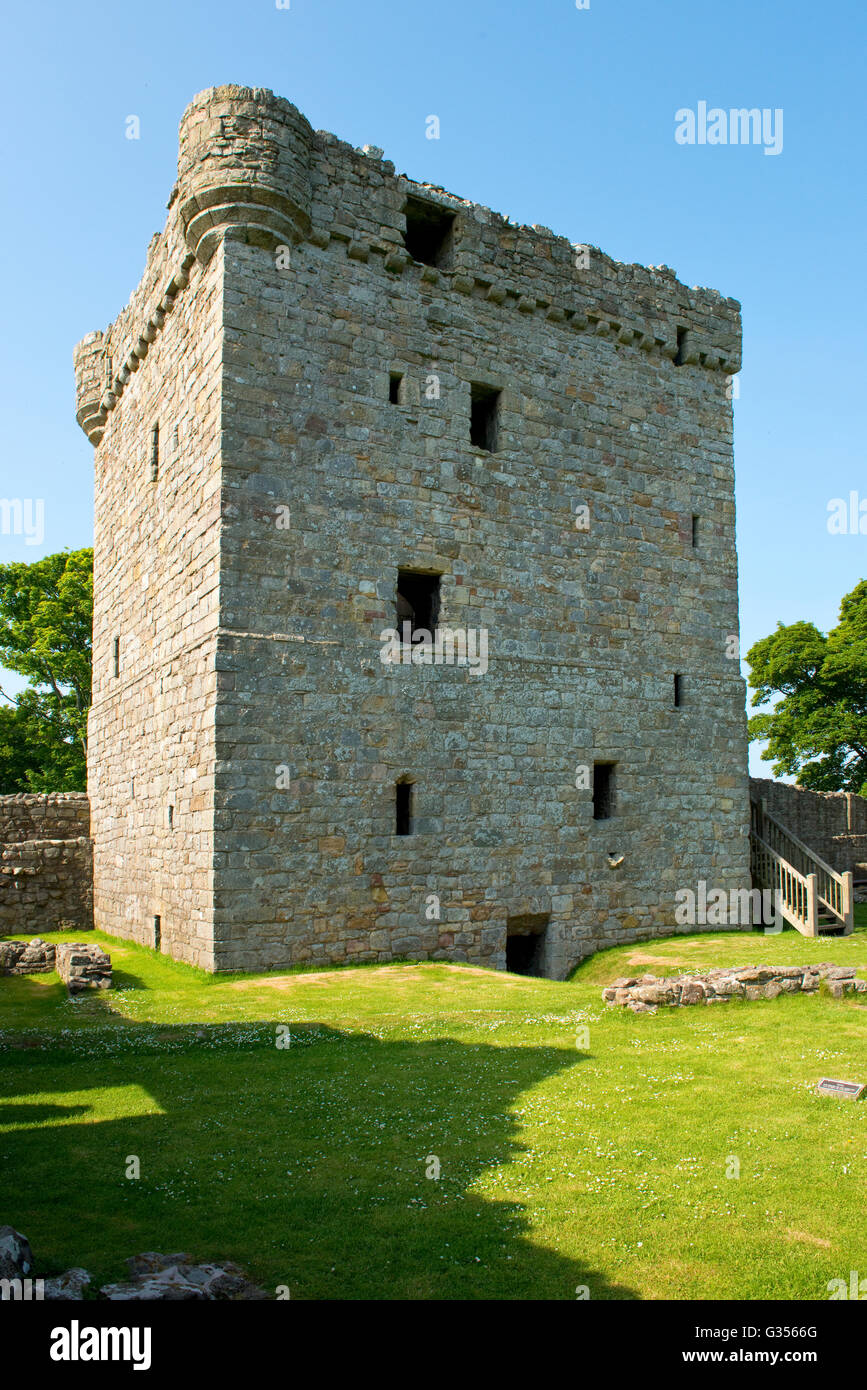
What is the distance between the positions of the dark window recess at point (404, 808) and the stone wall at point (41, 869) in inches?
284

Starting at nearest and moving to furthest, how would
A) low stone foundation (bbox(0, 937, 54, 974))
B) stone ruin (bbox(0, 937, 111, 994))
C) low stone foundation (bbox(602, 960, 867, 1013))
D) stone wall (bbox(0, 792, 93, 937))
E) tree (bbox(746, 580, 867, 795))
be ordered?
low stone foundation (bbox(602, 960, 867, 1013))
stone ruin (bbox(0, 937, 111, 994))
low stone foundation (bbox(0, 937, 54, 974))
stone wall (bbox(0, 792, 93, 937))
tree (bbox(746, 580, 867, 795))

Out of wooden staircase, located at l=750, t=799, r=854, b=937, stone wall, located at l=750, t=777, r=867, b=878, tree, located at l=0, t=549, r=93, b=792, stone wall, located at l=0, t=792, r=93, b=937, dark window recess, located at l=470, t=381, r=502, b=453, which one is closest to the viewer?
dark window recess, located at l=470, t=381, r=502, b=453

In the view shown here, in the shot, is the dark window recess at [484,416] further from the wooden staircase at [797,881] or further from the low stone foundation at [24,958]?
the low stone foundation at [24,958]

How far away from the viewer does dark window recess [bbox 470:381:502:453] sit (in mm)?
15000

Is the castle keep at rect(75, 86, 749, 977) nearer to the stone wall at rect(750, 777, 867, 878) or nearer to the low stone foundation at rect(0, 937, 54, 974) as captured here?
the low stone foundation at rect(0, 937, 54, 974)

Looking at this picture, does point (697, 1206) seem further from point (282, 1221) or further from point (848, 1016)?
point (848, 1016)

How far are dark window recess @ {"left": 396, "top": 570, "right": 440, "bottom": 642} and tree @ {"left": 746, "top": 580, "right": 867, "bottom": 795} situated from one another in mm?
22545

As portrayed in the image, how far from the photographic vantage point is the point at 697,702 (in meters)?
Result: 16.8

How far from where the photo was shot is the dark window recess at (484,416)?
1500cm

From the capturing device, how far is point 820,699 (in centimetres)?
3403

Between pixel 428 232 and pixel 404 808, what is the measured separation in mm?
8943

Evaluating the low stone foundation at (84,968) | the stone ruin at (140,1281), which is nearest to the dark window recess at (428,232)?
the low stone foundation at (84,968)

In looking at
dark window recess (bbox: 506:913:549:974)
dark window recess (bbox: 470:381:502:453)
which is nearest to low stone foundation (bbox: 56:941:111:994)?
dark window recess (bbox: 506:913:549:974)
